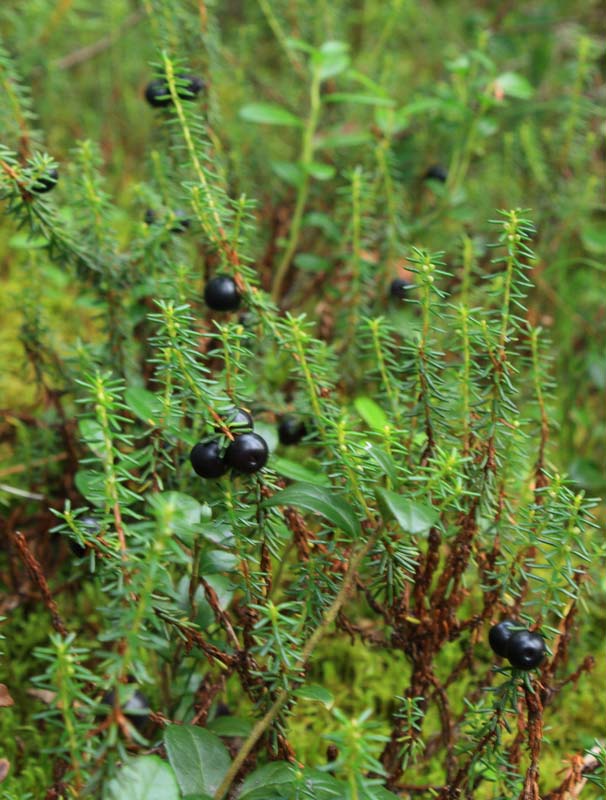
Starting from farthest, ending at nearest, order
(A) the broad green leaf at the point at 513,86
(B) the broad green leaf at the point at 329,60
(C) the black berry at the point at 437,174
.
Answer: (C) the black berry at the point at 437,174 → (A) the broad green leaf at the point at 513,86 → (B) the broad green leaf at the point at 329,60

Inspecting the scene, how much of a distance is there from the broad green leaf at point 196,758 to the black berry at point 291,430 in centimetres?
91

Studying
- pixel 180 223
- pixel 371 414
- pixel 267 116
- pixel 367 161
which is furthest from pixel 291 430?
pixel 367 161

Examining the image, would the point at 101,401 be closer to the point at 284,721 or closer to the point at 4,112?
the point at 284,721

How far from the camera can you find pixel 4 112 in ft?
7.80

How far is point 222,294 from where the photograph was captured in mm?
2062

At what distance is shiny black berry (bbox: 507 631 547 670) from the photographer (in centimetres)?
153

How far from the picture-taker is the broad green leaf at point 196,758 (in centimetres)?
156

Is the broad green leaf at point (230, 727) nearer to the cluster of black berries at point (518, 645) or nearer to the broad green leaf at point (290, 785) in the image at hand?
the broad green leaf at point (290, 785)

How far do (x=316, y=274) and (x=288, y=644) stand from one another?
2042 millimetres

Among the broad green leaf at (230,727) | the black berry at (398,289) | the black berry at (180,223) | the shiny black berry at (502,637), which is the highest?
the black berry at (180,223)

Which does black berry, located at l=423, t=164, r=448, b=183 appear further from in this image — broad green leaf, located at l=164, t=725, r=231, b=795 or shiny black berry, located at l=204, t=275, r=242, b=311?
broad green leaf, located at l=164, t=725, r=231, b=795

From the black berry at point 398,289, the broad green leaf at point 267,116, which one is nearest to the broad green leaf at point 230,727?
the black berry at point 398,289

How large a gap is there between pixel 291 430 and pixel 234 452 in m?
0.75

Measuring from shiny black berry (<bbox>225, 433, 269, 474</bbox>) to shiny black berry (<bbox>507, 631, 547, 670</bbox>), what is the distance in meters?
0.60
